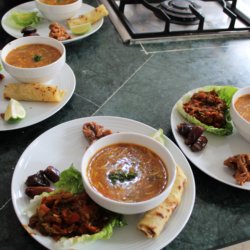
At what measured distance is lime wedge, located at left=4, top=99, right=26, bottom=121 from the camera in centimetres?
128

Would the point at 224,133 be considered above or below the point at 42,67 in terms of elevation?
below

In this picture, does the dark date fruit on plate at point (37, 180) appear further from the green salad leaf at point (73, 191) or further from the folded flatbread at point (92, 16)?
the folded flatbread at point (92, 16)

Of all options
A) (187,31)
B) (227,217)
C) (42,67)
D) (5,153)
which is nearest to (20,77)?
(42,67)

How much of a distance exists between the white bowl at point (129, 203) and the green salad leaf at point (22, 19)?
42.7 inches

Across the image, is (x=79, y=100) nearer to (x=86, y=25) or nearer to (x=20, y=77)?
(x=20, y=77)

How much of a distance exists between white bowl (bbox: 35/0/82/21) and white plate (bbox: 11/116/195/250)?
0.88 meters

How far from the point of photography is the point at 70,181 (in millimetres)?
1071

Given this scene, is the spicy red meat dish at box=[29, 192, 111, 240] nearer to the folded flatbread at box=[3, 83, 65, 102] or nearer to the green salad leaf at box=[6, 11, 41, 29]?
the folded flatbread at box=[3, 83, 65, 102]

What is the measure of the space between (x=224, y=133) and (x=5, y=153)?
2.72 feet

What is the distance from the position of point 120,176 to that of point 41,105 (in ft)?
1.80

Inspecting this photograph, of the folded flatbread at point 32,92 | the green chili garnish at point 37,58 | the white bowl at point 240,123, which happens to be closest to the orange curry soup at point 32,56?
the green chili garnish at point 37,58

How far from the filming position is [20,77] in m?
1.42

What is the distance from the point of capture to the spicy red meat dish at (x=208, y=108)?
4.60ft

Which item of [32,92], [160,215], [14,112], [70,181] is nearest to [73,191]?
[70,181]
